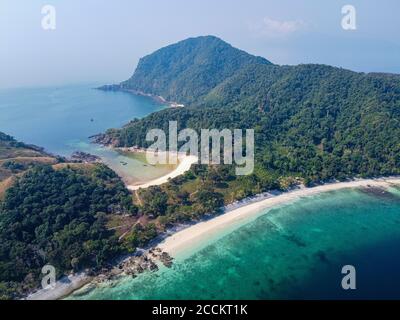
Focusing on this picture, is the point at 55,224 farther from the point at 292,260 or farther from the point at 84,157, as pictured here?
the point at 84,157

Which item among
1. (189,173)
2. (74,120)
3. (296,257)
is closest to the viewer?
(296,257)

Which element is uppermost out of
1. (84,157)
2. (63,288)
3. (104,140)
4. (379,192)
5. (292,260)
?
(104,140)

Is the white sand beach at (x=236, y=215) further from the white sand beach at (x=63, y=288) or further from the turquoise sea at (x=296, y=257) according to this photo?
the white sand beach at (x=63, y=288)

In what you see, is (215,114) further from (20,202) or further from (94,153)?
(20,202)

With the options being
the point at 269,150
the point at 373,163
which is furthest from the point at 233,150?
the point at 373,163

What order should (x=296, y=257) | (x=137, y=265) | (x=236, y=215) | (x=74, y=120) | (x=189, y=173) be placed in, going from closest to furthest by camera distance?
1. (x=137, y=265)
2. (x=296, y=257)
3. (x=236, y=215)
4. (x=189, y=173)
5. (x=74, y=120)

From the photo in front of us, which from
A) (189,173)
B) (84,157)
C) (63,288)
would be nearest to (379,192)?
(189,173)
